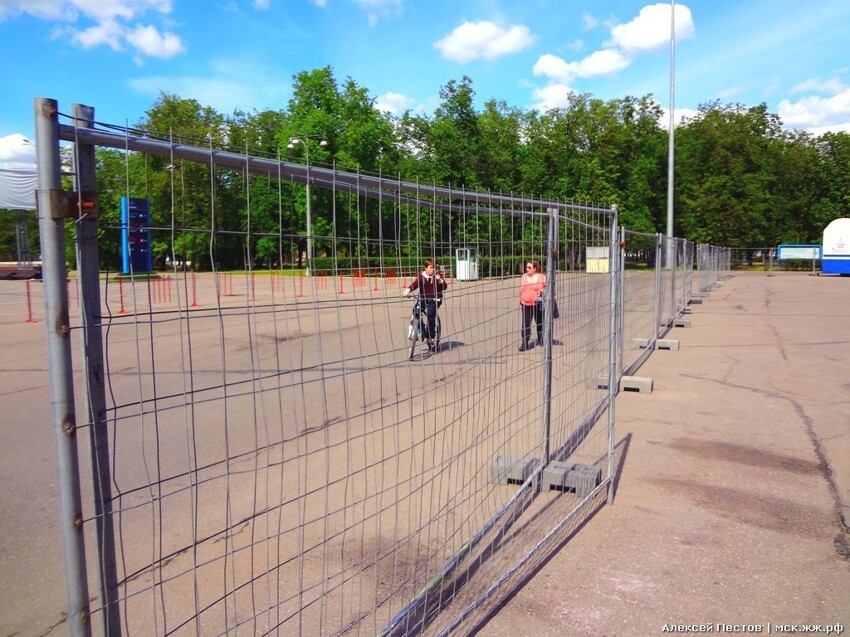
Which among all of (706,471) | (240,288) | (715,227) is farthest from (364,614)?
(715,227)

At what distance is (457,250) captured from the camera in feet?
11.9

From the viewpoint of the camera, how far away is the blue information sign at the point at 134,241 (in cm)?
173

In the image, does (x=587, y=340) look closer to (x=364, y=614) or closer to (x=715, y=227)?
(x=364, y=614)

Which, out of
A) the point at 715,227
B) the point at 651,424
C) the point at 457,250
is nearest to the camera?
the point at 457,250

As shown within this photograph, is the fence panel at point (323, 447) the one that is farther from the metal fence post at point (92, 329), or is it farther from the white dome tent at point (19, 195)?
the white dome tent at point (19, 195)

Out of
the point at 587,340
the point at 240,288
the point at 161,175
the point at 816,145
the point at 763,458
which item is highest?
the point at 816,145

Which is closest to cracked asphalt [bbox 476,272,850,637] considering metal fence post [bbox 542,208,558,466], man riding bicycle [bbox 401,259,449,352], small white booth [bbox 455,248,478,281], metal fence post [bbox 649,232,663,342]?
metal fence post [bbox 542,208,558,466]

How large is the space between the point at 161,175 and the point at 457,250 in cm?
194

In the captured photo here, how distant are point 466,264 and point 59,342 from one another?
99.5 inches

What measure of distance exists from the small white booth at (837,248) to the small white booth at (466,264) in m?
43.4

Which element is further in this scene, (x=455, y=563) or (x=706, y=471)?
(x=706, y=471)

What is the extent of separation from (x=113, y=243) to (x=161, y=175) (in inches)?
11.6

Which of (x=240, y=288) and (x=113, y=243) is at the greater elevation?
(x=113, y=243)

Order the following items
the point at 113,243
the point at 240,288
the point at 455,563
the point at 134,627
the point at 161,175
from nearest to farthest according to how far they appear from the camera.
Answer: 1. the point at 113,243
2. the point at 161,175
3. the point at 240,288
4. the point at 134,627
5. the point at 455,563
